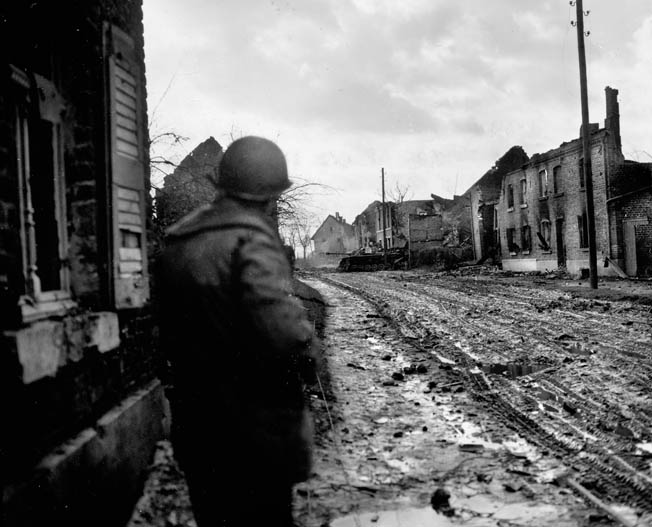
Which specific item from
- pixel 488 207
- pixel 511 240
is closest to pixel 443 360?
pixel 511 240

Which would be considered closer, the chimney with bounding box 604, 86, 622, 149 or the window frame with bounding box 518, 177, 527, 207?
the chimney with bounding box 604, 86, 622, 149

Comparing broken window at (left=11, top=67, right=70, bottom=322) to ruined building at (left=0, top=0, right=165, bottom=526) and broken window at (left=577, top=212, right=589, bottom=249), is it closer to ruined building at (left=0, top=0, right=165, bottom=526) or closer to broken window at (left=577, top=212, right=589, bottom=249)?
ruined building at (left=0, top=0, right=165, bottom=526)

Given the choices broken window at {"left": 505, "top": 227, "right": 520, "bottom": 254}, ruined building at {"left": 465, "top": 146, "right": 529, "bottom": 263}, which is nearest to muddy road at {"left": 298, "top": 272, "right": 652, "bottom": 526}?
broken window at {"left": 505, "top": 227, "right": 520, "bottom": 254}

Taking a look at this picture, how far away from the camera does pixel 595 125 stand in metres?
29.6

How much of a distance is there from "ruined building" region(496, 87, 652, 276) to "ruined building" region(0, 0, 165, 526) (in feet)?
83.0

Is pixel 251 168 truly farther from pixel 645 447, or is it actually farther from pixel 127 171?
pixel 645 447

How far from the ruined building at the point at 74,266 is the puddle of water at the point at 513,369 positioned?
4.53 m

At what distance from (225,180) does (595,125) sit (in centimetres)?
3230

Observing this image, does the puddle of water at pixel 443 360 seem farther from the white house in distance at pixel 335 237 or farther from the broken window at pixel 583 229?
the white house in distance at pixel 335 237

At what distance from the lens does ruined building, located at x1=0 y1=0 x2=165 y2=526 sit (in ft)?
8.32

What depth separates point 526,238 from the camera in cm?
3397

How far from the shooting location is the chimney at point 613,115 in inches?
1024

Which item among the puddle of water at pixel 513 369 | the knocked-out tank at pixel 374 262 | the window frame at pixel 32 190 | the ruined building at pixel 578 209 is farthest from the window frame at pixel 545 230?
the window frame at pixel 32 190

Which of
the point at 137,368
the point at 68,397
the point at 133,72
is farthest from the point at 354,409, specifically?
the point at 133,72
